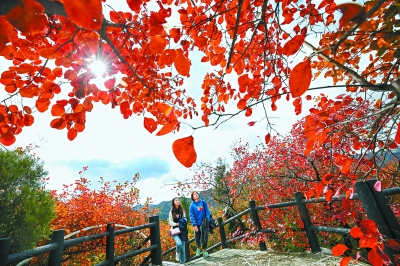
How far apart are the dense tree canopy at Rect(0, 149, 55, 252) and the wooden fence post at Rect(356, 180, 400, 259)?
6.90 meters

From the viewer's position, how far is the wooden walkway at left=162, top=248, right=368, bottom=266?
118 inches

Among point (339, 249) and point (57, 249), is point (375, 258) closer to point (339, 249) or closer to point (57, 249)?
point (339, 249)

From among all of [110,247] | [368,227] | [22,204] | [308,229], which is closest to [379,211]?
[368,227]

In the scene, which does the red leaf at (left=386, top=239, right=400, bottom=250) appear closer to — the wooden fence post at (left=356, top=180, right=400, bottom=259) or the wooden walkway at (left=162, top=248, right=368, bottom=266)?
the wooden fence post at (left=356, top=180, right=400, bottom=259)

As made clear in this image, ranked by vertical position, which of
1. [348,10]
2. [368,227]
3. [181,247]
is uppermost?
[348,10]

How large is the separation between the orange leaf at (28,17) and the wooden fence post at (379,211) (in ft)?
9.64

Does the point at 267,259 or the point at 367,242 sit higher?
the point at 367,242

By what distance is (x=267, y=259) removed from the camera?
3.63 metres

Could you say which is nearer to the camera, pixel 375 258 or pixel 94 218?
pixel 375 258

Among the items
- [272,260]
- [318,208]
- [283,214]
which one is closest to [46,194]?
[272,260]

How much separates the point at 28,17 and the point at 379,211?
312 cm

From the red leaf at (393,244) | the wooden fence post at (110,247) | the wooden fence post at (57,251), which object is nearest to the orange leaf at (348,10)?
the red leaf at (393,244)

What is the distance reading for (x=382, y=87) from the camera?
54 cm

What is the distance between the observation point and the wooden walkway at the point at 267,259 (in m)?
3.00
